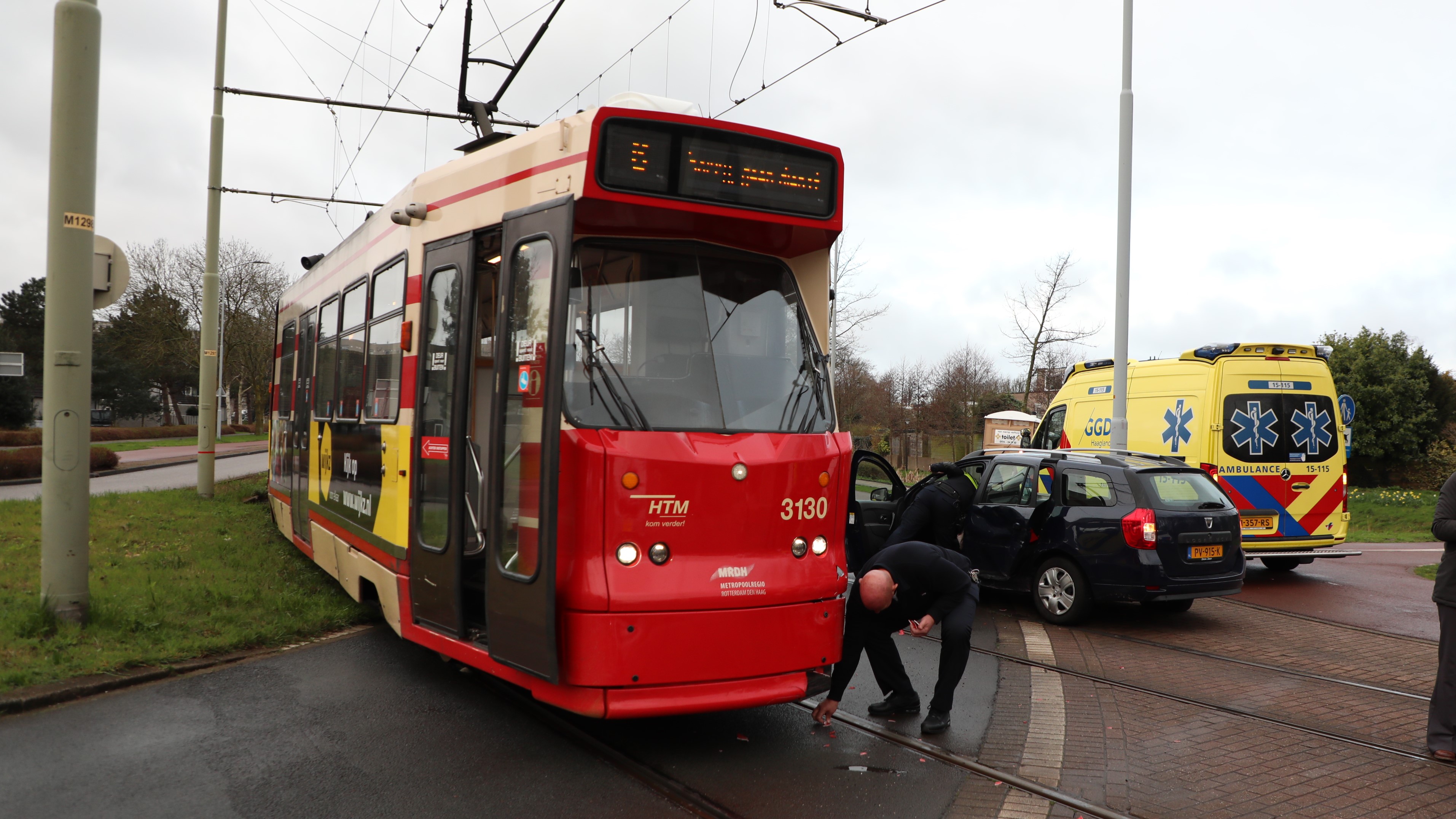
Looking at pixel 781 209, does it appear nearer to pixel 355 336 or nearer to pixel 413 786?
pixel 413 786

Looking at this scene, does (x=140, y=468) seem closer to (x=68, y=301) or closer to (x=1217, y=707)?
(x=68, y=301)

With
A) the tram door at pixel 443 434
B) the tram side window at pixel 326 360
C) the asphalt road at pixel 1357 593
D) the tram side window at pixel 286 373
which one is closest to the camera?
the tram door at pixel 443 434

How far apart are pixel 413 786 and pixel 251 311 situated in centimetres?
5043

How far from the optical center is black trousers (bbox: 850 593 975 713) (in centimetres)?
566

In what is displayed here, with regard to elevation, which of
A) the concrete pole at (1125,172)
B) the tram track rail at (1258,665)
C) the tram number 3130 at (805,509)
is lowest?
the tram track rail at (1258,665)

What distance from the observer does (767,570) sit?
4.94m

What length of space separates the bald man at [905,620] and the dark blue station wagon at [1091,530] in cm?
184

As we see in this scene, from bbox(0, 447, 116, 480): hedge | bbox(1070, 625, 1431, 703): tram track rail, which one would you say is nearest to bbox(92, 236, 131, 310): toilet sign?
bbox(1070, 625, 1431, 703): tram track rail

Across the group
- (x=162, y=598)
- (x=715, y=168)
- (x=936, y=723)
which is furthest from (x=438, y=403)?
(x=162, y=598)

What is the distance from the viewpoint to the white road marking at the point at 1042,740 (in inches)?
177

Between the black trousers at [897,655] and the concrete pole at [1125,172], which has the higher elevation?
the concrete pole at [1125,172]

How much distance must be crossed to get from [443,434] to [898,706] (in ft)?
10.6

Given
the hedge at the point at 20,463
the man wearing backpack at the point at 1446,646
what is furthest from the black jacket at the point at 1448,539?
the hedge at the point at 20,463

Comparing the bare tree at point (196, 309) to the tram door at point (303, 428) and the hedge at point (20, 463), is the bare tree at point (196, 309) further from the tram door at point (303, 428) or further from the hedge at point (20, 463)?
the tram door at point (303, 428)
